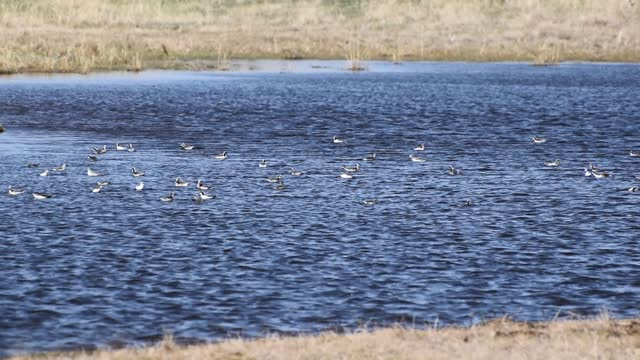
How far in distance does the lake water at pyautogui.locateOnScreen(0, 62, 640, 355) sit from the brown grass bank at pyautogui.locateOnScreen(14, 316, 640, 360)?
1957 millimetres

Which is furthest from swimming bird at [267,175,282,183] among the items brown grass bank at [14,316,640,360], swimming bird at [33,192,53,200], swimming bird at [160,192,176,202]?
brown grass bank at [14,316,640,360]

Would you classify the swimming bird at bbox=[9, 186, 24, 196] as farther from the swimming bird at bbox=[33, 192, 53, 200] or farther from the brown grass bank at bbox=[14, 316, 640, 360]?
the brown grass bank at bbox=[14, 316, 640, 360]

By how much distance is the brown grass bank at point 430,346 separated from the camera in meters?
15.7

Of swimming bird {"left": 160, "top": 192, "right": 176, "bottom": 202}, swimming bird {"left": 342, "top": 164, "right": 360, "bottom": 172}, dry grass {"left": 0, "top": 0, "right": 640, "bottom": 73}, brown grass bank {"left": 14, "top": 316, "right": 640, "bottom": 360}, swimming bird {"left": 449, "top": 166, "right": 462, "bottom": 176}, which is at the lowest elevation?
swimming bird {"left": 449, "top": 166, "right": 462, "bottom": 176}

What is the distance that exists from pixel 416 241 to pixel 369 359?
37.4ft

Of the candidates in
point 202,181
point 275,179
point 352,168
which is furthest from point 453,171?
point 202,181

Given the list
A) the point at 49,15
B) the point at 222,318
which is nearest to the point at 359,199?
the point at 222,318

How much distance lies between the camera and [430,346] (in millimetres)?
16141

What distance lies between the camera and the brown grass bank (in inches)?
618

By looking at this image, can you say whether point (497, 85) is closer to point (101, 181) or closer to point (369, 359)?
point (101, 181)

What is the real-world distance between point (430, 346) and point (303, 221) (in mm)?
13484

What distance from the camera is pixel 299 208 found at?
31.6m

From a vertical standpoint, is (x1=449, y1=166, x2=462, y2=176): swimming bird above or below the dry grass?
below

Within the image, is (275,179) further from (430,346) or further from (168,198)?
(430,346)
